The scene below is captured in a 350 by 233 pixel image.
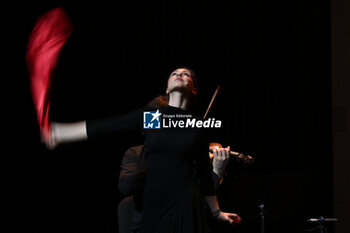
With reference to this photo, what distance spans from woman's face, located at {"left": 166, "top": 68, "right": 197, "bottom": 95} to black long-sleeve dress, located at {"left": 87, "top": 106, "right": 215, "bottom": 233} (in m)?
0.11

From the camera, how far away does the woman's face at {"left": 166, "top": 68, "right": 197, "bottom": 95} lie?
1770 millimetres

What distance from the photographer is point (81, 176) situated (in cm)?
276

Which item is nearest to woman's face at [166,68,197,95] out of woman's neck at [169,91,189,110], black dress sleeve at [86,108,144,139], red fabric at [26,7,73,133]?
woman's neck at [169,91,189,110]

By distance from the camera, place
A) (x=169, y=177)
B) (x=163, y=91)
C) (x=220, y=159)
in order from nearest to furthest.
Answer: (x=169, y=177) → (x=220, y=159) → (x=163, y=91)

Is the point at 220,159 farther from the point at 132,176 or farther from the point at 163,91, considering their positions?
the point at 163,91

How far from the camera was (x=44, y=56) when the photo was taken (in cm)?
178

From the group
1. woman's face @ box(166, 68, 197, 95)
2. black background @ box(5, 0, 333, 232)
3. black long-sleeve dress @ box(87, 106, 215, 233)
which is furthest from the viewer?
black background @ box(5, 0, 333, 232)

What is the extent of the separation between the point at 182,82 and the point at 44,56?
0.56 m

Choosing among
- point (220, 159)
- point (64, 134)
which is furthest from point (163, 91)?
point (64, 134)

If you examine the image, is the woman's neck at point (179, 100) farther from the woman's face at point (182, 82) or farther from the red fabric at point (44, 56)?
the red fabric at point (44, 56)

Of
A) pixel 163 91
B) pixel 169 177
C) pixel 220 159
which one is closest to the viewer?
pixel 169 177

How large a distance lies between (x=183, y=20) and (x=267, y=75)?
863 mm

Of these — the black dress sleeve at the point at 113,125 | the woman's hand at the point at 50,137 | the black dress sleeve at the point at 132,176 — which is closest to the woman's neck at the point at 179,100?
the black dress sleeve at the point at 113,125

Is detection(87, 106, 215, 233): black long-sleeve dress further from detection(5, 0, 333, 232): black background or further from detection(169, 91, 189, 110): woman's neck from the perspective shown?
detection(5, 0, 333, 232): black background
